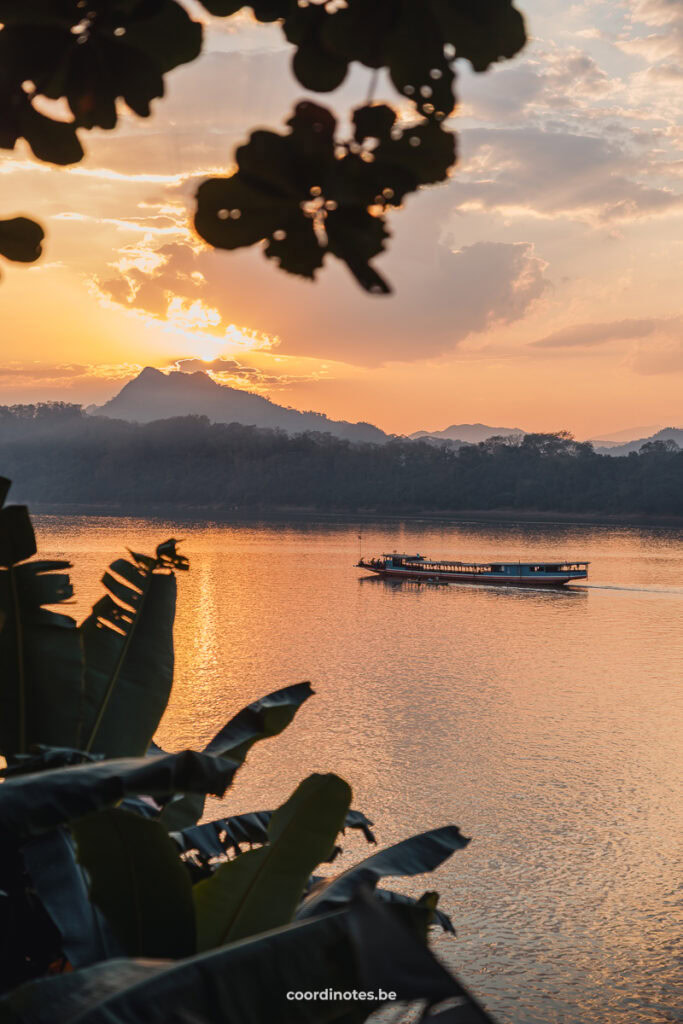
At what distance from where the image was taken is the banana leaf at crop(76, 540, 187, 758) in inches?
200

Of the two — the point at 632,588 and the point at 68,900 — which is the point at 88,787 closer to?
the point at 68,900

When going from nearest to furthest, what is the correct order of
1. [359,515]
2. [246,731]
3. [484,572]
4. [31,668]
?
[31,668] → [246,731] → [484,572] → [359,515]

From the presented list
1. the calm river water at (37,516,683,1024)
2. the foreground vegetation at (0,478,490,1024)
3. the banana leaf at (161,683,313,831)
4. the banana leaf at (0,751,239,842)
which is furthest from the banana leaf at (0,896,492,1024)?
the calm river water at (37,516,683,1024)

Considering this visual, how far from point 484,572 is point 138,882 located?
201 ft

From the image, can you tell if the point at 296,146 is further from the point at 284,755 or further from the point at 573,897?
the point at 284,755

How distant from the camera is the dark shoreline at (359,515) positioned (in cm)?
12425

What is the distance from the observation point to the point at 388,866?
4.64 m

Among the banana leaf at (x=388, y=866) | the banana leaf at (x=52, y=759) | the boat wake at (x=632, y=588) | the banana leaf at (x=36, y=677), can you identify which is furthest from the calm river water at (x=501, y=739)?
the banana leaf at (x=52, y=759)

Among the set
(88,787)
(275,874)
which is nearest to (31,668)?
(275,874)

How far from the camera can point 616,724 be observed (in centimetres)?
2830

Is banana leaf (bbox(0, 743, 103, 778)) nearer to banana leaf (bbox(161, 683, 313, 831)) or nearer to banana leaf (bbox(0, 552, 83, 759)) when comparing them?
banana leaf (bbox(161, 683, 313, 831))

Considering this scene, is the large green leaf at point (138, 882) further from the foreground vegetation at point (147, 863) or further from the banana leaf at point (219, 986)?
the banana leaf at point (219, 986)

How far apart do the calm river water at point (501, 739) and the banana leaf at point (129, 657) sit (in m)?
10.3

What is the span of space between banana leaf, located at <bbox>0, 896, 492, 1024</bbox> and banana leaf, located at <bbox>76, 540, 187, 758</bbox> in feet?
8.53
